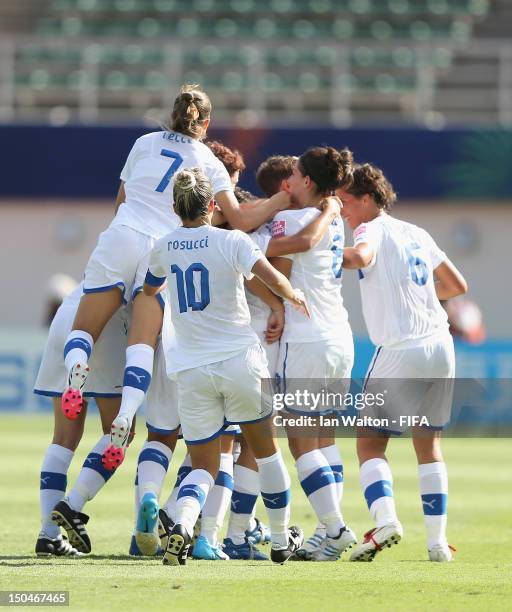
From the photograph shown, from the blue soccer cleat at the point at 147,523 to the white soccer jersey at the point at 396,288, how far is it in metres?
1.47

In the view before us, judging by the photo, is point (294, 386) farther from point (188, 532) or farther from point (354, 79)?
point (354, 79)

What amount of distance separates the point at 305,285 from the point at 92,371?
4.03ft

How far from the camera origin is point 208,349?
584cm

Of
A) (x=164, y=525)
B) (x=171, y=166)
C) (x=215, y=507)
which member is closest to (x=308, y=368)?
(x=215, y=507)

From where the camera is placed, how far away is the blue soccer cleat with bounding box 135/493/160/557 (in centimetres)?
605

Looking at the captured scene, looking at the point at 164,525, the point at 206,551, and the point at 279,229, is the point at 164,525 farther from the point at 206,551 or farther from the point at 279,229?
the point at 279,229

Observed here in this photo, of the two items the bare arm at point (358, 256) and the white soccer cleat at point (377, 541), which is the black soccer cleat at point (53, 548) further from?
the bare arm at point (358, 256)

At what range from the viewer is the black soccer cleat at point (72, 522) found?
627 cm

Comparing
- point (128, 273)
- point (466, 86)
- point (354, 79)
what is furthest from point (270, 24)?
A: point (128, 273)

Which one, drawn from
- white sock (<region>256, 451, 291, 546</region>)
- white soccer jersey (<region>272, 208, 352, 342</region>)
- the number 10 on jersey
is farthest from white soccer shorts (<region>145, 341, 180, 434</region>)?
the number 10 on jersey

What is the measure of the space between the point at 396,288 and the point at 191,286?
1.27 metres

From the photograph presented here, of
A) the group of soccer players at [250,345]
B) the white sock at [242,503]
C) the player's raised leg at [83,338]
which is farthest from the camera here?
the white sock at [242,503]

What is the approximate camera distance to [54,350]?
22.3 ft

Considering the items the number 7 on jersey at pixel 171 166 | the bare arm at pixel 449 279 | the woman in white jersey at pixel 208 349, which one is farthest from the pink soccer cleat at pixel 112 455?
the bare arm at pixel 449 279
